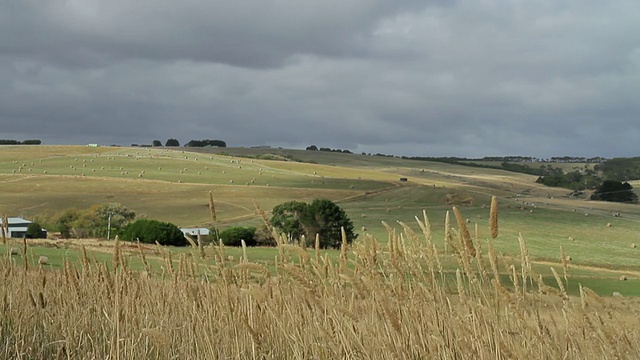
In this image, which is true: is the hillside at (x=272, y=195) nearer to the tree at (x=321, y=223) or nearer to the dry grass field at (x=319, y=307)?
the tree at (x=321, y=223)

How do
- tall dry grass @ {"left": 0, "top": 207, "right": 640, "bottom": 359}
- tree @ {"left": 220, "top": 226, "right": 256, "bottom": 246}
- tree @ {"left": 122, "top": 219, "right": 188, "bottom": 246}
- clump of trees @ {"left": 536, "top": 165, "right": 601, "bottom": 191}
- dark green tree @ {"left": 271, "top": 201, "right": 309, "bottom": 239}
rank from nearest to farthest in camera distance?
1. tall dry grass @ {"left": 0, "top": 207, "right": 640, "bottom": 359}
2. tree @ {"left": 122, "top": 219, "right": 188, "bottom": 246}
3. tree @ {"left": 220, "top": 226, "right": 256, "bottom": 246}
4. dark green tree @ {"left": 271, "top": 201, "right": 309, "bottom": 239}
5. clump of trees @ {"left": 536, "top": 165, "right": 601, "bottom": 191}

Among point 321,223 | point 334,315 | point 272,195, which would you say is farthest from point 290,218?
point 334,315

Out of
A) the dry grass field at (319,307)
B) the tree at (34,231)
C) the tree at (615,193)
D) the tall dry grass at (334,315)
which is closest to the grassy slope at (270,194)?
the tree at (615,193)

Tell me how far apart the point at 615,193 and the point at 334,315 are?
4049 inches

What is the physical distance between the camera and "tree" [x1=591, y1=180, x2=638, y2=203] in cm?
9961

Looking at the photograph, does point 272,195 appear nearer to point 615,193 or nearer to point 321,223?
point 321,223

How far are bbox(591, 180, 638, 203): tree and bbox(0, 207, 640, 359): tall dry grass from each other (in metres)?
98.5

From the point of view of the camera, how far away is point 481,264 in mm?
4824

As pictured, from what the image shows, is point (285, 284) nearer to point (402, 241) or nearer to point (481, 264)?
point (402, 241)

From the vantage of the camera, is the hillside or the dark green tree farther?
the hillside

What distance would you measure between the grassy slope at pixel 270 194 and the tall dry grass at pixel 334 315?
37.6 m

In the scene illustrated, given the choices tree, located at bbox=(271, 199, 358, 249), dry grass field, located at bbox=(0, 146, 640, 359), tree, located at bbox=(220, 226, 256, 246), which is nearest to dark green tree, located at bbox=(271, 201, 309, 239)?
tree, located at bbox=(271, 199, 358, 249)

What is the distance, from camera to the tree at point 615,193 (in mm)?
99606

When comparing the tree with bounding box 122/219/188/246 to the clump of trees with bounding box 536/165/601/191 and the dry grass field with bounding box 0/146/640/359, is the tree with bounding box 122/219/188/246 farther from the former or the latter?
the clump of trees with bounding box 536/165/601/191
